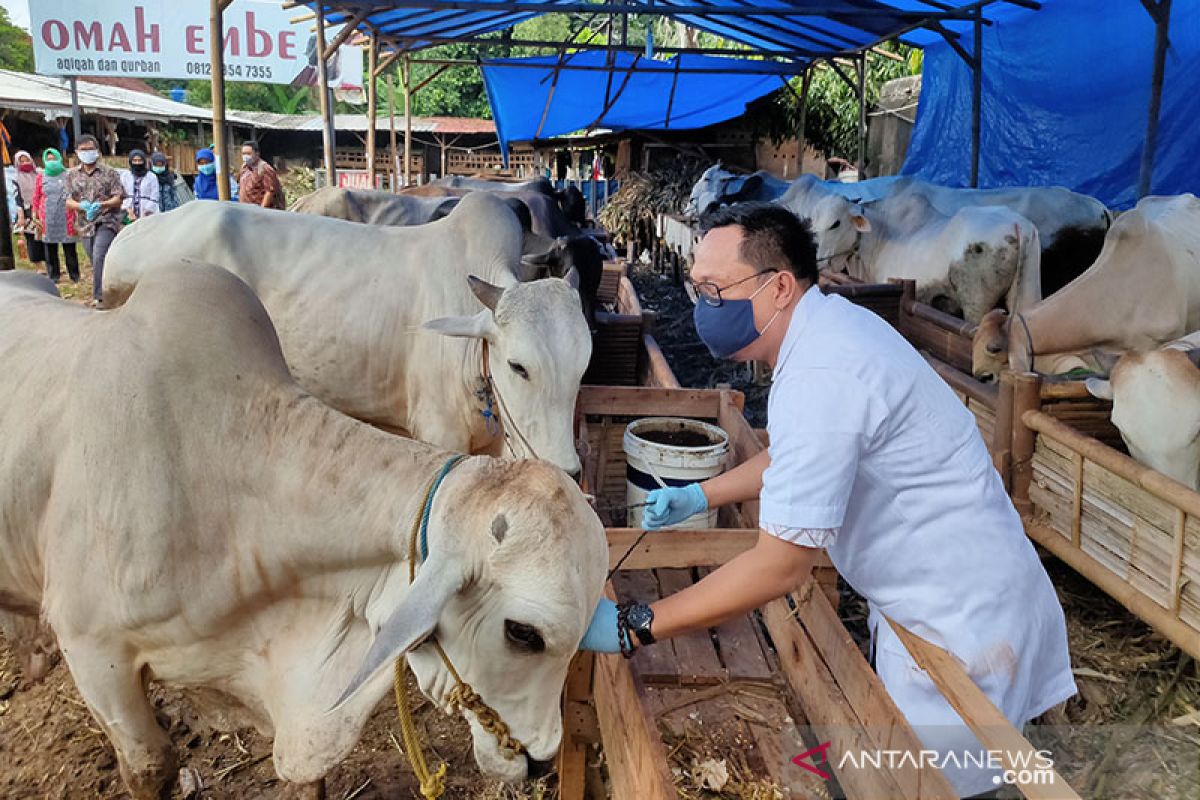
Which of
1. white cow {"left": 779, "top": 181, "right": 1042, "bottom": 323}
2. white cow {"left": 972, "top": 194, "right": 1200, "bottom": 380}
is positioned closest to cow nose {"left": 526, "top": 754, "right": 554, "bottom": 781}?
white cow {"left": 972, "top": 194, "right": 1200, "bottom": 380}

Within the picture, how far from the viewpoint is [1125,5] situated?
24.6 ft

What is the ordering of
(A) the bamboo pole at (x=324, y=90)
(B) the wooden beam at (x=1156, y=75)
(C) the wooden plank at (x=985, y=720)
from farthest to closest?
1. (A) the bamboo pole at (x=324, y=90)
2. (B) the wooden beam at (x=1156, y=75)
3. (C) the wooden plank at (x=985, y=720)

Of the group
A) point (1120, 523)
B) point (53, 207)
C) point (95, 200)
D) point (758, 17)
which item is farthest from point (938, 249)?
point (53, 207)

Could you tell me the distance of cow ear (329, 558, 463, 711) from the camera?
1.50 metres

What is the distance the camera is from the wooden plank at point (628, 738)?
1479mm

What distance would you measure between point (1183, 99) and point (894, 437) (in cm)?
695

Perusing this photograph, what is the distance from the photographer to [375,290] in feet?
13.5

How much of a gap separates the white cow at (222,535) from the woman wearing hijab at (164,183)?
9615 mm

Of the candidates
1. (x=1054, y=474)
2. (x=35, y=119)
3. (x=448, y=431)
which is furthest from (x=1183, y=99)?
(x=35, y=119)

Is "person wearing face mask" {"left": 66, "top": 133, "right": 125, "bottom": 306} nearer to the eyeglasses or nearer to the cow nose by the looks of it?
the eyeglasses

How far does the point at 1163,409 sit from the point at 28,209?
A: 44.4 ft

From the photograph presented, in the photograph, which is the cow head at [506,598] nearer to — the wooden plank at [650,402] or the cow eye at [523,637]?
the cow eye at [523,637]

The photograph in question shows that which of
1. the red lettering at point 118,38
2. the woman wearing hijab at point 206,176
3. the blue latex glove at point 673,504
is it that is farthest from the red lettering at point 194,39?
the blue latex glove at point 673,504

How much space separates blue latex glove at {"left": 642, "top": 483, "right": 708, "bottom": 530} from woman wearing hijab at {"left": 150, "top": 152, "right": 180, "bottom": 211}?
10.2 metres
